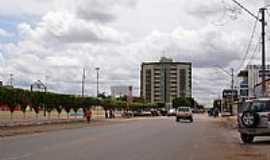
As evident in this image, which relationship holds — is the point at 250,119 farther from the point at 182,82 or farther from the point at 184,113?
the point at 182,82

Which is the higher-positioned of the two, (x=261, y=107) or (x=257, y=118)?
(x=261, y=107)

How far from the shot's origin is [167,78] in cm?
19238

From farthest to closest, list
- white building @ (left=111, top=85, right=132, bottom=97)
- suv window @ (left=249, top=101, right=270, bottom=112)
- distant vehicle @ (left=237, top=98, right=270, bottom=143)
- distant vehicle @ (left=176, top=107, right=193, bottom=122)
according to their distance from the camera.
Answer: white building @ (left=111, top=85, right=132, bottom=97)
distant vehicle @ (left=176, top=107, right=193, bottom=122)
suv window @ (left=249, top=101, right=270, bottom=112)
distant vehicle @ (left=237, top=98, right=270, bottom=143)

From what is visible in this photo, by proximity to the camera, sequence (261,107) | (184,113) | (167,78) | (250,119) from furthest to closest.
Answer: (167,78)
(184,113)
(261,107)
(250,119)

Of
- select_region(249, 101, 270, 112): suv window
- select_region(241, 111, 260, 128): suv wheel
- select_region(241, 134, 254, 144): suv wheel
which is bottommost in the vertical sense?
select_region(241, 134, 254, 144): suv wheel

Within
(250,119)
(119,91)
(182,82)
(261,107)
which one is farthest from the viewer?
(182,82)

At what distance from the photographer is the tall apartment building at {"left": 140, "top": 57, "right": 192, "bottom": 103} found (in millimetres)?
183375

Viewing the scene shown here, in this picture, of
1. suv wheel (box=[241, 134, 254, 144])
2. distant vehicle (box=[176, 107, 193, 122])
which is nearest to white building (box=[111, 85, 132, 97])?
distant vehicle (box=[176, 107, 193, 122])

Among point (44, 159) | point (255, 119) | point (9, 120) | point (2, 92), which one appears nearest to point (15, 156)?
point (44, 159)

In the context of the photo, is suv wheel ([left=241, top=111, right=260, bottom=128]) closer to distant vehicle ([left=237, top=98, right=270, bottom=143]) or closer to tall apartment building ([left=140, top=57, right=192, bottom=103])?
distant vehicle ([left=237, top=98, right=270, bottom=143])

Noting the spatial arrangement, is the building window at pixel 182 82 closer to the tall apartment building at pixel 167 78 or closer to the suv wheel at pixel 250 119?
the tall apartment building at pixel 167 78

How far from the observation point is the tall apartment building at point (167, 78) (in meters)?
183

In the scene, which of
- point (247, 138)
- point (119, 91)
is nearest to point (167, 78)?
point (119, 91)

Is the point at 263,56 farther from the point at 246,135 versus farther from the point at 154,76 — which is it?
the point at 154,76
